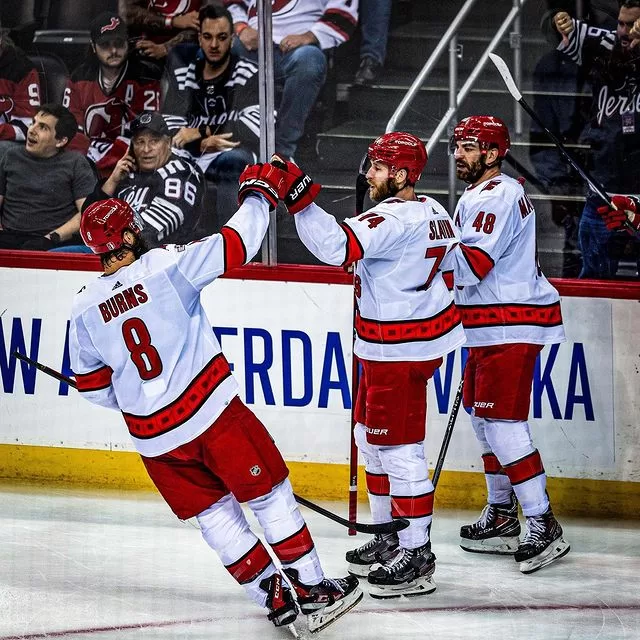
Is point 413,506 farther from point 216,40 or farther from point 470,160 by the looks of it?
point 216,40

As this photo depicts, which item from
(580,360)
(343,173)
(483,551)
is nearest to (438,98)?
(343,173)

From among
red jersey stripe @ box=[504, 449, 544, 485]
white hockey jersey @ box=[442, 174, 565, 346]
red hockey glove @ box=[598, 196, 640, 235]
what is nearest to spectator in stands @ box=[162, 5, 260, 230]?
white hockey jersey @ box=[442, 174, 565, 346]

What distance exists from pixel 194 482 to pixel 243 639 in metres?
0.46

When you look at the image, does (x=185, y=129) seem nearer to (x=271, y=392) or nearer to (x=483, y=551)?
(x=271, y=392)

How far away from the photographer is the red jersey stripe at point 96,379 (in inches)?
123

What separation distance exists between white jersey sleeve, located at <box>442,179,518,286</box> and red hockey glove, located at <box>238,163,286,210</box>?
770mm

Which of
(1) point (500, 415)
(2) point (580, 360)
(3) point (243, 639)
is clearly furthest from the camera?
(2) point (580, 360)

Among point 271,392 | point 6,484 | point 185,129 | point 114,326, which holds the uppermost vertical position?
point 185,129

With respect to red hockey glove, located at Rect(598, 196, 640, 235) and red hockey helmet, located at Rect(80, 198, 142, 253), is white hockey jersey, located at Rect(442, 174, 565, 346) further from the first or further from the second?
red hockey helmet, located at Rect(80, 198, 142, 253)

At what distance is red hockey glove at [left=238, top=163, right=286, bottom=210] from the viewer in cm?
308

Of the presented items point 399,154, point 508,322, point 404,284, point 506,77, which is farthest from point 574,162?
point 404,284

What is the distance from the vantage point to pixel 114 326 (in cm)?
298

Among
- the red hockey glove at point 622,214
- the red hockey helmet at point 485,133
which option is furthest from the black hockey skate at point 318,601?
the red hockey glove at point 622,214

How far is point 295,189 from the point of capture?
3141 millimetres
